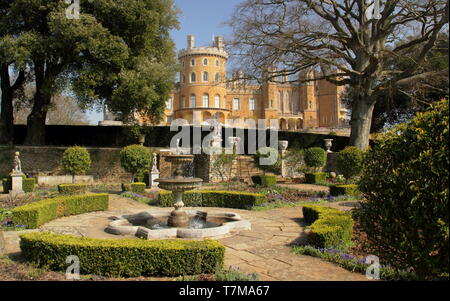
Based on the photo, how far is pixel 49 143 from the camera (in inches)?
958

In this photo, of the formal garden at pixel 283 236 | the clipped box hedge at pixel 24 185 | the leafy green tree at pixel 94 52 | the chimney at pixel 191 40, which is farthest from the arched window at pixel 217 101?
the formal garden at pixel 283 236

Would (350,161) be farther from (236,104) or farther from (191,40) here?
(191,40)

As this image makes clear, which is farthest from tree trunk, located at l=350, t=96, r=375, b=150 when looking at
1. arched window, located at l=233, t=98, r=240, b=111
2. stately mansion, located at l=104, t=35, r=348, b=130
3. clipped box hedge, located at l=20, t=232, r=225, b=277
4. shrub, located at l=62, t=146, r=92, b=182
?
arched window, located at l=233, t=98, r=240, b=111

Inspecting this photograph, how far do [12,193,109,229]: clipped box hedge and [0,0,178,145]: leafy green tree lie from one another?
357 inches

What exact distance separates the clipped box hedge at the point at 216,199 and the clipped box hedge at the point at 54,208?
189cm

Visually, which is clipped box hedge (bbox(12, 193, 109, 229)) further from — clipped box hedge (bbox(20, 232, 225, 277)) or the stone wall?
the stone wall

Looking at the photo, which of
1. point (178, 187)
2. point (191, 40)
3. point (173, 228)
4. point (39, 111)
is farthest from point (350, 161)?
point (191, 40)

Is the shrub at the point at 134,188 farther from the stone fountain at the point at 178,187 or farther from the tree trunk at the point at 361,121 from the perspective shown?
the tree trunk at the point at 361,121

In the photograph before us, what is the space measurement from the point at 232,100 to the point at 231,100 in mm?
171

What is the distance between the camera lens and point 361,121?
61.3 ft

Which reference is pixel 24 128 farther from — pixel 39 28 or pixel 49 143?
pixel 39 28

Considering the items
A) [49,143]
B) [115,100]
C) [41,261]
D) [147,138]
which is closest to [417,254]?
[41,261]
